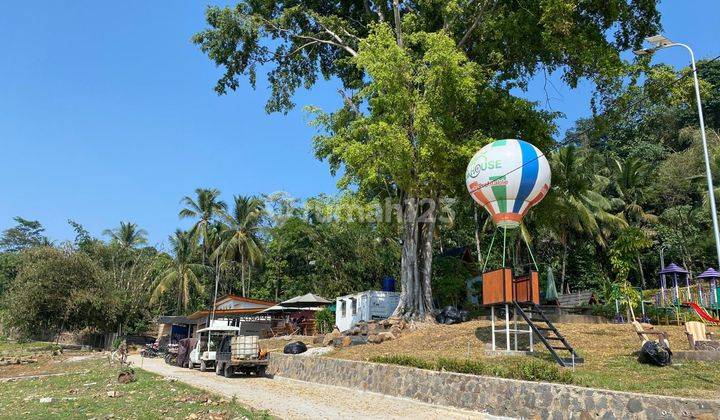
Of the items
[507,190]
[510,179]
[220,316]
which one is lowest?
[220,316]

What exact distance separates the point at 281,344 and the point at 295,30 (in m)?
16.4

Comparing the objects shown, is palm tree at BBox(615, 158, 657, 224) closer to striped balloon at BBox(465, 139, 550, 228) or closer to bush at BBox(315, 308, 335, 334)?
bush at BBox(315, 308, 335, 334)

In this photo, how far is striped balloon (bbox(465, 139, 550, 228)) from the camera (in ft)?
55.0

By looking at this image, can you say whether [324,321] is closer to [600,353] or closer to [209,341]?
[209,341]

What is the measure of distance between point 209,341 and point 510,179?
1517 cm

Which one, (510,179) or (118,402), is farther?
(510,179)

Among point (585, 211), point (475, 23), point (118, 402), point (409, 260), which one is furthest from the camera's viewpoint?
point (585, 211)

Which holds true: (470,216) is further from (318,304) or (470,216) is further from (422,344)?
(422,344)

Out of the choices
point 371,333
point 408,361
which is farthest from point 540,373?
point 371,333

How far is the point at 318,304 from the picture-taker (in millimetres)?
36500

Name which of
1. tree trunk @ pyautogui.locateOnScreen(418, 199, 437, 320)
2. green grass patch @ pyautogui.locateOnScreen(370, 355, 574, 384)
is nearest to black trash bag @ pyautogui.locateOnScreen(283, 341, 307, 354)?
tree trunk @ pyautogui.locateOnScreen(418, 199, 437, 320)

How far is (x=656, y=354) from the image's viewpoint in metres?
12.4

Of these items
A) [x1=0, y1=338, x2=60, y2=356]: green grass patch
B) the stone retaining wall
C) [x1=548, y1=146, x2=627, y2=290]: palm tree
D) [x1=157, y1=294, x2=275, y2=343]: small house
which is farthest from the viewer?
[x1=0, y1=338, x2=60, y2=356]: green grass patch

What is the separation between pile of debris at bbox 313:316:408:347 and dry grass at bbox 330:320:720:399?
1.53 ft
